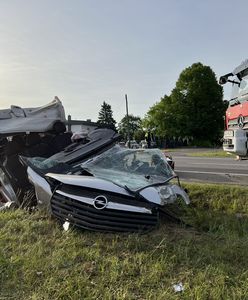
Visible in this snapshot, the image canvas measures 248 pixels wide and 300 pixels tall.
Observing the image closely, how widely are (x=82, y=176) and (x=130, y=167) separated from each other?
866mm

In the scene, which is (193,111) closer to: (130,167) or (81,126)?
(81,126)

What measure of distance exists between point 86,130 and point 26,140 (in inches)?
43.1

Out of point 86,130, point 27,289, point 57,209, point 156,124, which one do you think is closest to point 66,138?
point 86,130

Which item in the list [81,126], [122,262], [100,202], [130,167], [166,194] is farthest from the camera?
[81,126]

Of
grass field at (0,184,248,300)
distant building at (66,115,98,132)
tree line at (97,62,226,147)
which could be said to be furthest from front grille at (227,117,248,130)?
tree line at (97,62,226,147)

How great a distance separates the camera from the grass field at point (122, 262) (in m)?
2.92

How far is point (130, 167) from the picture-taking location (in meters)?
5.25

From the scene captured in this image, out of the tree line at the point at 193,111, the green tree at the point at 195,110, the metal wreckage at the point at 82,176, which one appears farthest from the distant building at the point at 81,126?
the green tree at the point at 195,110

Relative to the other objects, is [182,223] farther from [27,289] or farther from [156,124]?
[156,124]

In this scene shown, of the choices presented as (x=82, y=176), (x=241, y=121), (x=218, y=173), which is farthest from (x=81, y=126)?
(x=218, y=173)

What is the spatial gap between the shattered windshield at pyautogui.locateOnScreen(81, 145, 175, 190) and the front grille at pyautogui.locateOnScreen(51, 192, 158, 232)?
16.6 inches

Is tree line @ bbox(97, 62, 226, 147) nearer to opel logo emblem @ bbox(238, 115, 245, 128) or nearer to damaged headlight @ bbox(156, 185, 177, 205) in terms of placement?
opel logo emblem @ bbox(238, 115, 245, 128)

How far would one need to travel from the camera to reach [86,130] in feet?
22.1

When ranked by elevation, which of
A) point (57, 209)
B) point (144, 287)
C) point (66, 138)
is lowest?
point (144, 287)
